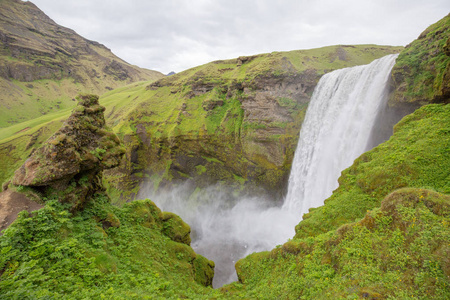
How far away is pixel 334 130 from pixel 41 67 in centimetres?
13731

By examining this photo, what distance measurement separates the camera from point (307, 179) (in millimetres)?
24328

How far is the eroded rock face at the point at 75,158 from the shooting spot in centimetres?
894

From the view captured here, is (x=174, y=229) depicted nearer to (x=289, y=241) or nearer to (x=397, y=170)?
(x=289, y=241)

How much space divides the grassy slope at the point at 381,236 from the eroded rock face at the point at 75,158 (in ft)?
33.9

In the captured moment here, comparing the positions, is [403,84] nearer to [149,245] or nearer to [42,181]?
[149,245]

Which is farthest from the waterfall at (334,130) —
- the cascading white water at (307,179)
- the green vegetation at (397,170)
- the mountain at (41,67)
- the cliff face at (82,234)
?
the mountain at (41,67)

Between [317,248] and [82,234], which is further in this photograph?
[317,248]

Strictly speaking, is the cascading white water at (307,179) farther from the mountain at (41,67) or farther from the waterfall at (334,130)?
the mountain at (41,67)

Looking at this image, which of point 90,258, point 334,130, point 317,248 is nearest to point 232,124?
point 334,130

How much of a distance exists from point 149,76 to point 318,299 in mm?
180306

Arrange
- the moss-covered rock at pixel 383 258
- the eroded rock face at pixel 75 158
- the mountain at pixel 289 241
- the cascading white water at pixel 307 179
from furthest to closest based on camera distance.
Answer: the cascading white water at pixel 307 179, the eroded rock face at pixel 75 158, the mountain at pixel 289 241, the moss-covered rock at pixel 383 258

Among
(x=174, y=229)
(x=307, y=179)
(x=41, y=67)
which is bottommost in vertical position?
(x=174, y=229)

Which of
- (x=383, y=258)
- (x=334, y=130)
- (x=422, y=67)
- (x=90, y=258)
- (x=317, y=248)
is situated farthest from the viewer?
(x=334, y=130)

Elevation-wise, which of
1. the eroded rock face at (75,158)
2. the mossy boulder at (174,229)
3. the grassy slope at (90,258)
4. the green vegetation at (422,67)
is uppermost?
the green vegetation at (422,67)
